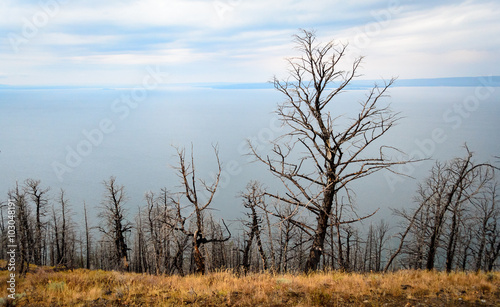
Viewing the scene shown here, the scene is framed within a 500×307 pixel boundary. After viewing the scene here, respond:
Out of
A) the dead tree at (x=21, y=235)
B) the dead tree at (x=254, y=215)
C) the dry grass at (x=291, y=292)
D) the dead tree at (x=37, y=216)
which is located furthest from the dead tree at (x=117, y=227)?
the dry grass at (x=291, y=292)

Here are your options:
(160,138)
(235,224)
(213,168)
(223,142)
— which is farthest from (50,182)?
(160,138)

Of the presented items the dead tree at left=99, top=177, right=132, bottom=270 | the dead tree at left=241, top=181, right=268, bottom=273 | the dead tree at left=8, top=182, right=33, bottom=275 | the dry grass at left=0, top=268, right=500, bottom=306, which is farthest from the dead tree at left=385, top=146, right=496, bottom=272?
the dead tree at left=99, top=177, right=132, bottom=270

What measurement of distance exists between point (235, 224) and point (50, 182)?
58.0 meters

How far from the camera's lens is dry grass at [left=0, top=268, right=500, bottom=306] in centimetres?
→ 589

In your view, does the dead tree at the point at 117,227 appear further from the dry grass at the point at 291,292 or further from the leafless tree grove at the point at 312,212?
the dry grass at the point at 291,292

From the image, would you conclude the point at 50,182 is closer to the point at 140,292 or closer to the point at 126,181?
the point at 126,181

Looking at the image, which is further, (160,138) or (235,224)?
(160,138)

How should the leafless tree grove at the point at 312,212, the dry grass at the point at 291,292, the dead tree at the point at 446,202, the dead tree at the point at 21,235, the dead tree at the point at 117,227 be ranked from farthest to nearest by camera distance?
the dead tree at the point at 117,227, the dead tree at the point at 21,235, the dead tree at the point at 446,202, the leafless tree grove at the point at 312,212, the dry grass at the point at 291,292

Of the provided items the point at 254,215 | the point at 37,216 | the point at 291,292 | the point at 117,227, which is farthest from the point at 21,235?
the point at 37,216

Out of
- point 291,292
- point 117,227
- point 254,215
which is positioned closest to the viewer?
point 291,292

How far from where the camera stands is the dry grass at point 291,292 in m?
5.89

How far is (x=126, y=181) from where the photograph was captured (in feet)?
275

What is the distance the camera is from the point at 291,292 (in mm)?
6332

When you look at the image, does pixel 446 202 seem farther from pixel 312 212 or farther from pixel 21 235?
pixel 21 235
